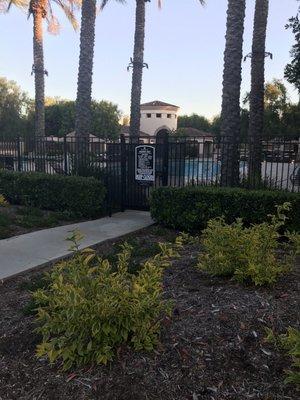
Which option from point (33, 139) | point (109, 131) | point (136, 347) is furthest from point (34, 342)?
point (109, 131)

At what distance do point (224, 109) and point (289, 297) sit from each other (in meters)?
6.63

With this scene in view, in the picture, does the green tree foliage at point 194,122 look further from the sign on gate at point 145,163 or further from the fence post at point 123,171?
the sign on gate at point 145,163

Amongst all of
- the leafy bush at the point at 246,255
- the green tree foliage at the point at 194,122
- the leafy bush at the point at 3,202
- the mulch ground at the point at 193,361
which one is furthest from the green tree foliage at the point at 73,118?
the mulch ground at the point at 193,361

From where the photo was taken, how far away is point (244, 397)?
105 inches

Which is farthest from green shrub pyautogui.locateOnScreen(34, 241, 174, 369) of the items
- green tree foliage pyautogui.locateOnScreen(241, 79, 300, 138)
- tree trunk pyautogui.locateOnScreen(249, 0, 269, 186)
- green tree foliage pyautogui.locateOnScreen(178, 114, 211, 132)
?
green tree foliage pyautogui.locateOnScreen(178, 114, 211, 132)

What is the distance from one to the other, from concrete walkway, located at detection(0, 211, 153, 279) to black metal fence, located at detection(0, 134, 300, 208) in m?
0.84

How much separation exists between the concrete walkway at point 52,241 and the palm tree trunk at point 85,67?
13.4ft

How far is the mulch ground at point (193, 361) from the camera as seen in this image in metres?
2.78

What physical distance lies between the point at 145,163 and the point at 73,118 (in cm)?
4999

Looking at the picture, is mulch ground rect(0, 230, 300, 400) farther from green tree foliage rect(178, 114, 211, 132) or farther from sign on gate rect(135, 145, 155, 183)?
green tree foliage rect(178, 114, 211, 132)

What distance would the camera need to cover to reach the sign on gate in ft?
31.5

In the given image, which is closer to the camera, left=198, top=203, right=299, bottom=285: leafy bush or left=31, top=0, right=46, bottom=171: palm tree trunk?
left=198, top=203, right=299, bottom=285: leafy bush

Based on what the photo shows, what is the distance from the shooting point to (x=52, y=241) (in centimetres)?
726

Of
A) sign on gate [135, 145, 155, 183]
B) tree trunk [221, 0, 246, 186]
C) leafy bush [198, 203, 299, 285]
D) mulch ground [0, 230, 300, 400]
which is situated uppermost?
tree trunk [221, 0, 246, 186]
